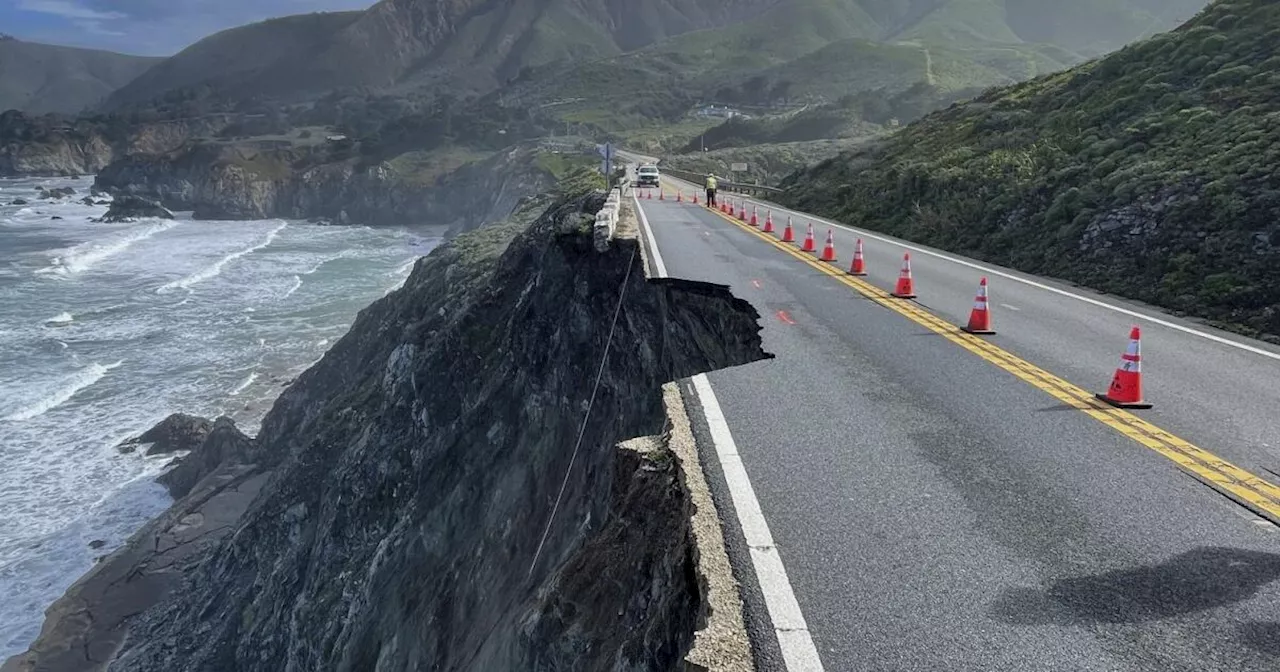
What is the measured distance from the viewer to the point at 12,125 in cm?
14988

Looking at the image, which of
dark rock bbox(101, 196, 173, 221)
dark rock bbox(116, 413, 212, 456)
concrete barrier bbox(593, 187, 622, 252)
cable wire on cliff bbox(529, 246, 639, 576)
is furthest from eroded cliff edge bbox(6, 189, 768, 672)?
dark rock bbox(101, 196, 173, 221)

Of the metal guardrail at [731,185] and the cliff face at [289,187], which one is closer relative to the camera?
the metal guardrail at [731,185]

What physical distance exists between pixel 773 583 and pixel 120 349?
162 ft

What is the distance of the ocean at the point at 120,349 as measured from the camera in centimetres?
2773

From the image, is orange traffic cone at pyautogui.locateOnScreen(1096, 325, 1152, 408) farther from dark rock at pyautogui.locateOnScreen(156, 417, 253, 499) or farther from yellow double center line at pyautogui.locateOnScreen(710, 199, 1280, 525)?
dark rock at pyautogui.locateOnScreen(156, 417, 253, 499)

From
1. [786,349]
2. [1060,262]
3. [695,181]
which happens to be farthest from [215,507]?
[695,181]

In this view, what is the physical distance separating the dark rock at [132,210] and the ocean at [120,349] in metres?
6.27

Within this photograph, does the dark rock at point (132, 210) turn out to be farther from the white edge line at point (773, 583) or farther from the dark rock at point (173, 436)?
the white edge line at point (773, 583)

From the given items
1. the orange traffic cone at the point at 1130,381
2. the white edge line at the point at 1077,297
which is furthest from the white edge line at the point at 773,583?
the white edge line at the point at 1077,297

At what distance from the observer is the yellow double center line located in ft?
18.7

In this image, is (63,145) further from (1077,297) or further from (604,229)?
(1077,297)

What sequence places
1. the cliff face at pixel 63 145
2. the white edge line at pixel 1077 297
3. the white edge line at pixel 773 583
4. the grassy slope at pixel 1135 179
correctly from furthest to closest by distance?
1. the cliff face at pixel 63 145
2. the grassy slope at pixel 1135 179
3. the white edge line at pixel 1077 297
4. the white edge line at pixel 773 583

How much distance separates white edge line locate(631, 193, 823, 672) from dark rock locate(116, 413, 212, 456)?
107 ft

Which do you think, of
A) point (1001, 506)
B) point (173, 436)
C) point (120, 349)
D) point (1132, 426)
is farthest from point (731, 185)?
point (1001, 506)
